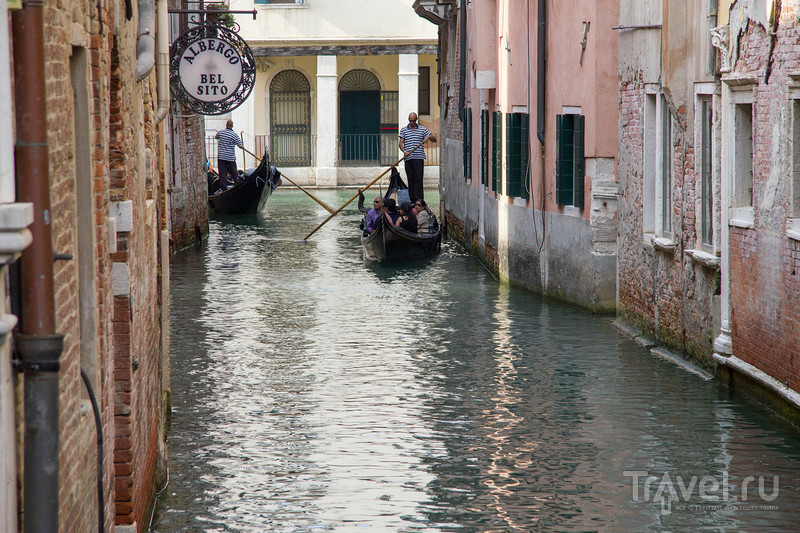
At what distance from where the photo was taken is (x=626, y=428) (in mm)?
8281

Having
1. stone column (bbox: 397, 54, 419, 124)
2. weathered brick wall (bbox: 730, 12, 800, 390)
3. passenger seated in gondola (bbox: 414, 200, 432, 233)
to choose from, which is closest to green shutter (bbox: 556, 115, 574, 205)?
weathered brick wall (bbox: 730, 12, 800, 390)

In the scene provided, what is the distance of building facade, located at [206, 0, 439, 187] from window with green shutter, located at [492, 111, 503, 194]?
50.3 feet

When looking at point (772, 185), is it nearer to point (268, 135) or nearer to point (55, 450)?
point (55, 450)

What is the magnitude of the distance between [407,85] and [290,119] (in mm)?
3638

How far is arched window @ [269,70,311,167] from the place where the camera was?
34.1 m

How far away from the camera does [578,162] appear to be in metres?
13.3

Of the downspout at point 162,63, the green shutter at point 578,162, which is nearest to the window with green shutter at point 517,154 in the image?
the green shutter at point 578,162

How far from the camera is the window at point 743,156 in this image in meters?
9.38

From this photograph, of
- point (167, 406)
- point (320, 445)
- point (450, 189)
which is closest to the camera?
point (320, 445)

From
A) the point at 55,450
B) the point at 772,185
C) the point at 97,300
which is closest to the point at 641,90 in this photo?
the point at 772,185

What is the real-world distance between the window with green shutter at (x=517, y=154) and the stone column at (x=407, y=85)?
16.6 metres

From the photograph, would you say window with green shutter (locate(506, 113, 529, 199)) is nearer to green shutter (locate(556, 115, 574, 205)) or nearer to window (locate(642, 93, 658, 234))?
green shutter (locate(556, 115, 574, 205))

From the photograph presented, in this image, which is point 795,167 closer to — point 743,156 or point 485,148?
point 743,156

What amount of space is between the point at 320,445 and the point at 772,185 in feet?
11.6
